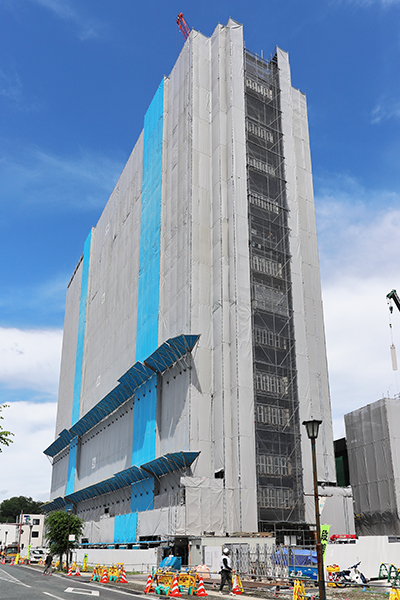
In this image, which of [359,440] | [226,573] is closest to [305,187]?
[359,440]

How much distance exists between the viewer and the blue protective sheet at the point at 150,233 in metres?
56.0

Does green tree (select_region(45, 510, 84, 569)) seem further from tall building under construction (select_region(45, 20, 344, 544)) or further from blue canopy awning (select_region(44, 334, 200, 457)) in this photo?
blue canopy awning (select_region(44, 334, 200, 457))

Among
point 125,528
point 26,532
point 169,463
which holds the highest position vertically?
point 169,463

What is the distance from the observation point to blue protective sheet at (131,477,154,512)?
50844 mm

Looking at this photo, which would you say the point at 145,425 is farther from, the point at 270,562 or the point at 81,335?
the point at 81,335

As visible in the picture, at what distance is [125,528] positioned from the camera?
178 ft

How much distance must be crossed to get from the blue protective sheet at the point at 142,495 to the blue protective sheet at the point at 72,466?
31142mm

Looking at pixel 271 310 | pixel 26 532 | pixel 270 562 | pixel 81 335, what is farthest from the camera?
pixel 26 532

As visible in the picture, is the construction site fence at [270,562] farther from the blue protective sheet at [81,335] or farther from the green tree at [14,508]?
the green tree at [14,508]

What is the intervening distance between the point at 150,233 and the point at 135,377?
15391mm

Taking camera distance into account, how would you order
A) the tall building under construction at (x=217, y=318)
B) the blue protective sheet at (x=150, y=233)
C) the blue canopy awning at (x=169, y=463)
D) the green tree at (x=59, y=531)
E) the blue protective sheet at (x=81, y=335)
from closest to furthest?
the blue canopy awning at (x=169, y=463) → the tall building under construction at (x=217, y=318) → the green tree at (x=59, y=531) → the blue protective sheet at (x=150, y=233) → the blue protective sheet at (x=81, y=335)

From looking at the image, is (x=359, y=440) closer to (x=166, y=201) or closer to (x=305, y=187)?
(x=305, y=187)

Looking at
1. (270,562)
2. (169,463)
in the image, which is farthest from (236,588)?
(169,463)

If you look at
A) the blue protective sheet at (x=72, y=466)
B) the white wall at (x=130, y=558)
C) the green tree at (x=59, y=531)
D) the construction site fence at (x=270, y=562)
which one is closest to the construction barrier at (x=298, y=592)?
the construction site fence at (x=270, y=562)
